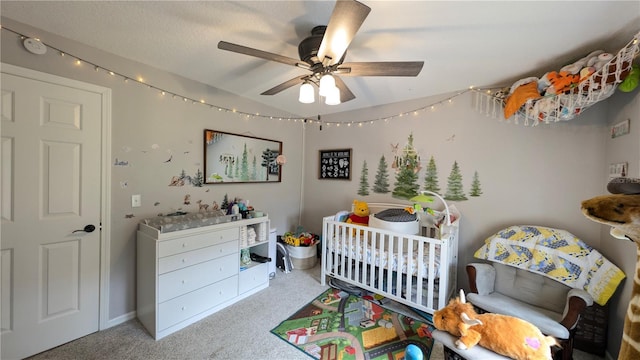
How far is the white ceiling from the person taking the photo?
1335 millimetres

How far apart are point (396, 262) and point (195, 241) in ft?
6.27

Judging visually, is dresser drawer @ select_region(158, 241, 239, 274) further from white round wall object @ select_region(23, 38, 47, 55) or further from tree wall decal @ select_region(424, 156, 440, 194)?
tree wall decal @ select_region(424, 156, 440, 194)

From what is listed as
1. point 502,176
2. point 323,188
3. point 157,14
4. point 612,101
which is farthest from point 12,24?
point 612,101

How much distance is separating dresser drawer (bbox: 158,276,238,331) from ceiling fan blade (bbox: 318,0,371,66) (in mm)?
2215

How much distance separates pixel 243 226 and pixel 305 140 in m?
1.87

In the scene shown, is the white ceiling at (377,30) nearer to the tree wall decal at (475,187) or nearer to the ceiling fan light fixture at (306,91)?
the ceiling fan light fixture at (306,91)

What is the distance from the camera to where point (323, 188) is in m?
3.71

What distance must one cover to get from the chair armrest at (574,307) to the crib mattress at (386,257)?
0.81m

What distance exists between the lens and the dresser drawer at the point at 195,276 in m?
1.94

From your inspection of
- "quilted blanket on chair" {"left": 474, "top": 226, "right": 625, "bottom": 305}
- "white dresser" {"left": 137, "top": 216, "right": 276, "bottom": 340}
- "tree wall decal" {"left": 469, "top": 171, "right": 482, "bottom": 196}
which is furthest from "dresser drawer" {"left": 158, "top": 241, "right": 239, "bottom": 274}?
"tree wall decal" {"left": 469, "top": 171, "right": 482, "bottom": 196}

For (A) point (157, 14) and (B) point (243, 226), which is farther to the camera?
(B) point (243, 226)

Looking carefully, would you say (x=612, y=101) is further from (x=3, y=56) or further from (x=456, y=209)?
(x=3, y=56)

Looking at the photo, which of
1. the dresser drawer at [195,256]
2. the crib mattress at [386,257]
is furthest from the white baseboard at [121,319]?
the crib mattress at [386,257]

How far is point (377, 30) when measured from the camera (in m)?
1.53
